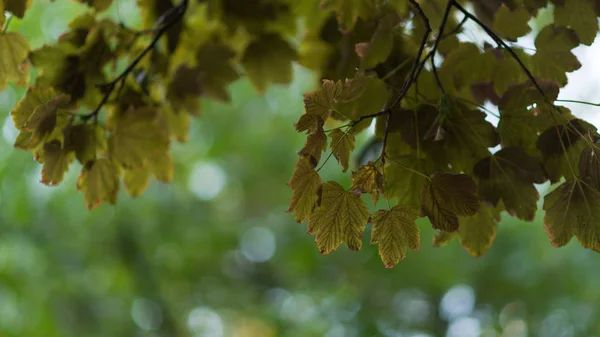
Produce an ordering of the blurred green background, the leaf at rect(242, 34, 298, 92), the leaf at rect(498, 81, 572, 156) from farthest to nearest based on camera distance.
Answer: the blurred green background, the leaf at rect(242, 34, 298, 92), the leaf at rect(498, 81, 572, 156)

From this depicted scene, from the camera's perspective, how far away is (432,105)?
60 centimetres

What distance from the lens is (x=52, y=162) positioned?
0.63 meters

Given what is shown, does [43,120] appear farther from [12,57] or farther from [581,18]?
[581,18]

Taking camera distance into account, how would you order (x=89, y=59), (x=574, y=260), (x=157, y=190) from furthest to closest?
(x=157, y=190) → (x=574, y=260) → (x=89, y=59)

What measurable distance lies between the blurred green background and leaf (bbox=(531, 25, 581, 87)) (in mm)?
1759

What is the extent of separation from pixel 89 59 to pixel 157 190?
2.19m

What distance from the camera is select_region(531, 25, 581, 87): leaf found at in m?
0.60

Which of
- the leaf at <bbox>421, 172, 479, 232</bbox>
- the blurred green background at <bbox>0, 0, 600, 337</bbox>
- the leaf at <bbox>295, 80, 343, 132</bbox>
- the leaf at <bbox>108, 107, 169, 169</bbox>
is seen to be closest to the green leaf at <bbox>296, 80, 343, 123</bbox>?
the leaf at <bbox>295, 80, 343, 132</bbox>

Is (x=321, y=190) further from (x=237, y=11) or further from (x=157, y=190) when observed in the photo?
(x=157, y=190)

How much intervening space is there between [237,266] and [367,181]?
2.62 metres

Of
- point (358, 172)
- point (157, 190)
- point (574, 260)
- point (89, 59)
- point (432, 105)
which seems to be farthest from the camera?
point (157, 190)

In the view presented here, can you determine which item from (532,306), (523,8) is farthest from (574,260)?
(523,8)

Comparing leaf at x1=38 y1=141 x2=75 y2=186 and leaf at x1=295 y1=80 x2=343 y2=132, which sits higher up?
leaf at x1=38 y1=141 x2=75 y2=186

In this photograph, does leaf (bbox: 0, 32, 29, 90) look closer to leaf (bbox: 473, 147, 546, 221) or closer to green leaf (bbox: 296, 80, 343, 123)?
green leaf (bbox: 296, 80, 343, 123)
